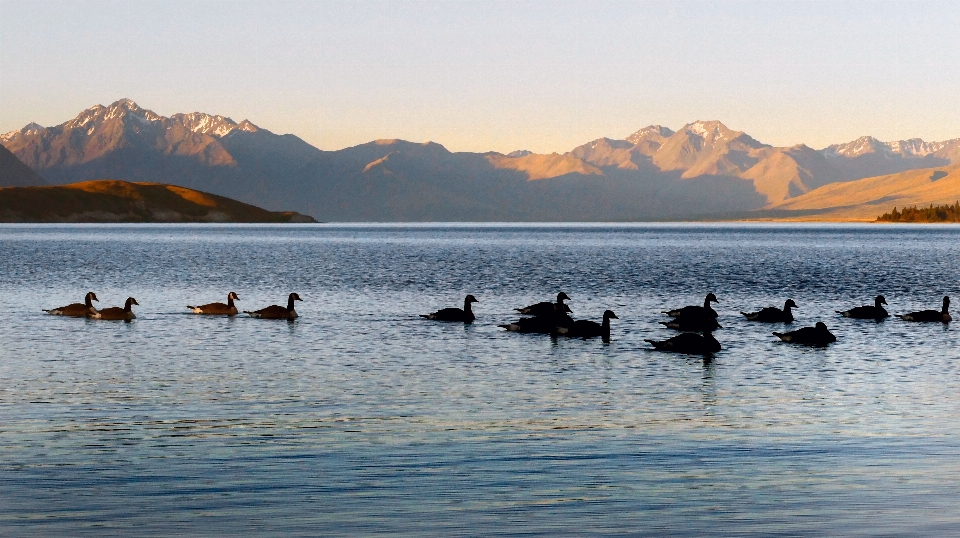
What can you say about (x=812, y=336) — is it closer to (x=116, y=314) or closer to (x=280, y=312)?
(x=280, y=312)

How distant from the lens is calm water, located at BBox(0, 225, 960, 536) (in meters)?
18.8

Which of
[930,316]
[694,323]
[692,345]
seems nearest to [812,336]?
[692,345]

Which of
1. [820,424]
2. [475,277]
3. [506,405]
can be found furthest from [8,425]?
[475,277]

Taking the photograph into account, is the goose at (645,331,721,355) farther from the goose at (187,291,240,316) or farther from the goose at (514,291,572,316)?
the goose at (187,291,240,316)

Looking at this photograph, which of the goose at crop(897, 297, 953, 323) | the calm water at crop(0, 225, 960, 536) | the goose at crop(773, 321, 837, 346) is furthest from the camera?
the goose at crop(897, 297, 953, 323)

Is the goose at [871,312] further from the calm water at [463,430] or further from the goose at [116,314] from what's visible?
the goose at [116,314]

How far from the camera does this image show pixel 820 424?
26688mm

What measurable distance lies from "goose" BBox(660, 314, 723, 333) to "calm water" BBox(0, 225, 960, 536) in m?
1.58

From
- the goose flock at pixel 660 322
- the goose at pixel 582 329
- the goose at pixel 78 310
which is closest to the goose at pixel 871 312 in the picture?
the goose flock at pixel 660 322

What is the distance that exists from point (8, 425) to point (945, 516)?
742 inches

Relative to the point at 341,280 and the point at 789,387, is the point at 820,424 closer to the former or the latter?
the point at 789,387

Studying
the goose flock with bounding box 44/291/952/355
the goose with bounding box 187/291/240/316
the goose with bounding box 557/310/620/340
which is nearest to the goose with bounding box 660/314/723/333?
the goose flock with bounding box 44/291/952/355

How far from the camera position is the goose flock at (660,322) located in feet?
137

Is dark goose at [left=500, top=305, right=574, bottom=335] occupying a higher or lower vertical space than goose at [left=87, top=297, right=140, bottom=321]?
lower
